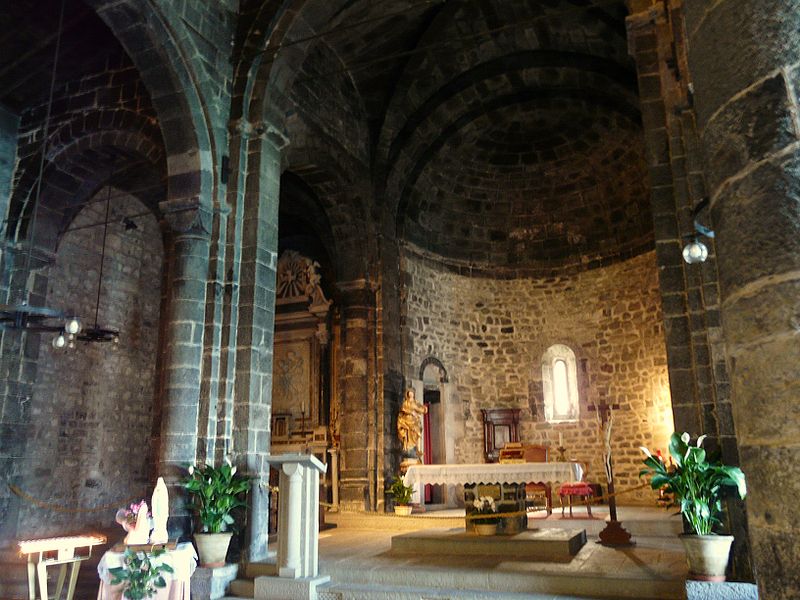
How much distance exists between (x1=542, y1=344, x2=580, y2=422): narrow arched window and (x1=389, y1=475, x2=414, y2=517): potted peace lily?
4.72m

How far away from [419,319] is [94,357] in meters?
7.02

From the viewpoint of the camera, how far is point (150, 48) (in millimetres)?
8586

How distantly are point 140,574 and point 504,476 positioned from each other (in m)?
6.19

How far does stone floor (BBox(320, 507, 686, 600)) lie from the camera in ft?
19.8

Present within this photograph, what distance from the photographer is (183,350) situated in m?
8.25

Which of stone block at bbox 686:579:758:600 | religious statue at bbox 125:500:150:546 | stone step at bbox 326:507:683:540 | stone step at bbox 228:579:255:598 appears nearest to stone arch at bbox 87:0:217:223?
religious statue at bbox 125:500:150:546

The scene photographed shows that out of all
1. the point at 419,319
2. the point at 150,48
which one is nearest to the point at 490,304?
the point at 419,319

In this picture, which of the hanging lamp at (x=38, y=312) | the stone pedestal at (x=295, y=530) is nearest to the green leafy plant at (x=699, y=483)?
the stone pedestal at (x=295, y=530)

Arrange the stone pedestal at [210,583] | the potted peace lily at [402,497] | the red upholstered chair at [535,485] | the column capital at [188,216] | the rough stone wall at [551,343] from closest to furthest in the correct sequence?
the stone pedestal at [210,583] → the column capital at [188,216] → the potted peace lily at [402,497] → the red upholstered chair at [535,485] → the rough stone wall at [551,343]

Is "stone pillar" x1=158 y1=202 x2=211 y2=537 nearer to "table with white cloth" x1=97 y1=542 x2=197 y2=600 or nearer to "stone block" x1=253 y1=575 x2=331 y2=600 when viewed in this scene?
"stone block" x1=253 y1=575 x2=331 y2=600

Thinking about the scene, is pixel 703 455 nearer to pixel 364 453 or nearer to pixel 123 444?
pixel 364 453

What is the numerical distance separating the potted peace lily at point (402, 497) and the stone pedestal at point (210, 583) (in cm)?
485

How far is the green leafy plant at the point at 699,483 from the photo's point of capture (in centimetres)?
564

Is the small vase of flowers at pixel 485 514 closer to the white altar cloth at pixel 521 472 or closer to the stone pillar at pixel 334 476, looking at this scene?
the white altar cloth at pixel 521 472
